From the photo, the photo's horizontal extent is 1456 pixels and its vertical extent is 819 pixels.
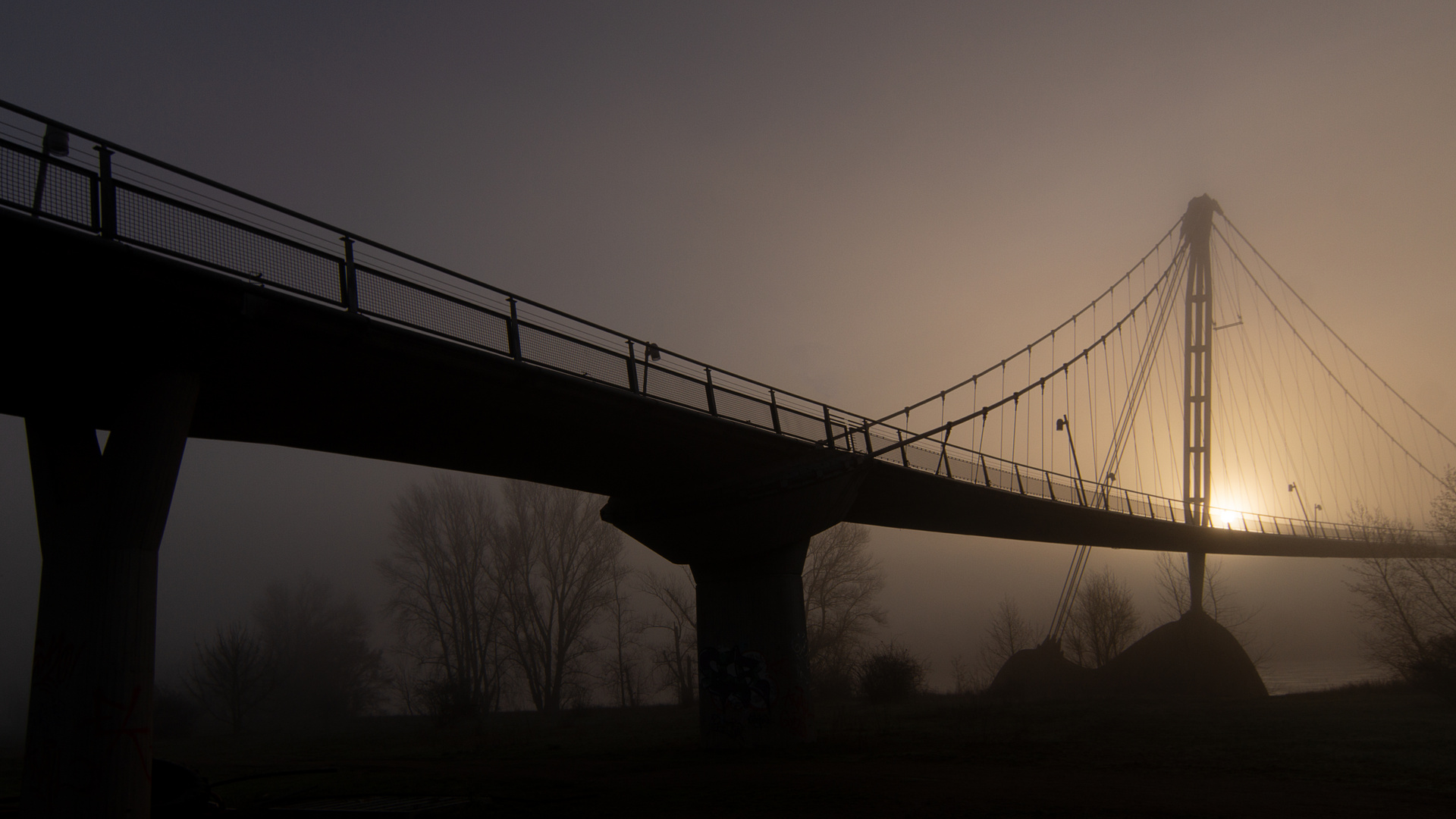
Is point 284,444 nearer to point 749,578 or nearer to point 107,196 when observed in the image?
point 107,196

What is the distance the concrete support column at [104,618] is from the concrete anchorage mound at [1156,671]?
1582 inches

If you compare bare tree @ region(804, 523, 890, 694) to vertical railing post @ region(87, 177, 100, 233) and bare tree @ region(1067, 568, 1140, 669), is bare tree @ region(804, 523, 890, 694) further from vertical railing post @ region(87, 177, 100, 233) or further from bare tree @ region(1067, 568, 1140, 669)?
vertical railing post @ region(87, 177, 100, 233)

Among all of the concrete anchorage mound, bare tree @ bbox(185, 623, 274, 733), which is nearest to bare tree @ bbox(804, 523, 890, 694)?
the concrete anchorage mound

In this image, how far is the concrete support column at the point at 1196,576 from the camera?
154ft

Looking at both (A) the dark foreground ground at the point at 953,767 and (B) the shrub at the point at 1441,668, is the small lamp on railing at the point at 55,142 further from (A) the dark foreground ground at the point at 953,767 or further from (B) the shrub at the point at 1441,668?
(B) the shrub at the point at 1441,668

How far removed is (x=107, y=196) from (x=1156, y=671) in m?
47.1

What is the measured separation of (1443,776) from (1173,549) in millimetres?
36999

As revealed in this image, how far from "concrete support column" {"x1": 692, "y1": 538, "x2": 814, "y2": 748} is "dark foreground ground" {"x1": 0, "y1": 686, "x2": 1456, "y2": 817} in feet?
3.07

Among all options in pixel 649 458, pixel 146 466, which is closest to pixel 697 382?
pixel 649 458

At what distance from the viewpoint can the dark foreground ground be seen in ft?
38.4

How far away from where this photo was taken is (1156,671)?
42.8 meters

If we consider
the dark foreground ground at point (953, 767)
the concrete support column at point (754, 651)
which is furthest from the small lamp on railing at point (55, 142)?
the concrete support column at point (754, 651)

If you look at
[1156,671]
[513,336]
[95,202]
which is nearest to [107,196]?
[95,202]

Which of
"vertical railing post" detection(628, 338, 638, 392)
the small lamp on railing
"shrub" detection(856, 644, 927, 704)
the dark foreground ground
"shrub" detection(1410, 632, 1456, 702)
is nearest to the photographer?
the small lamp on railing
